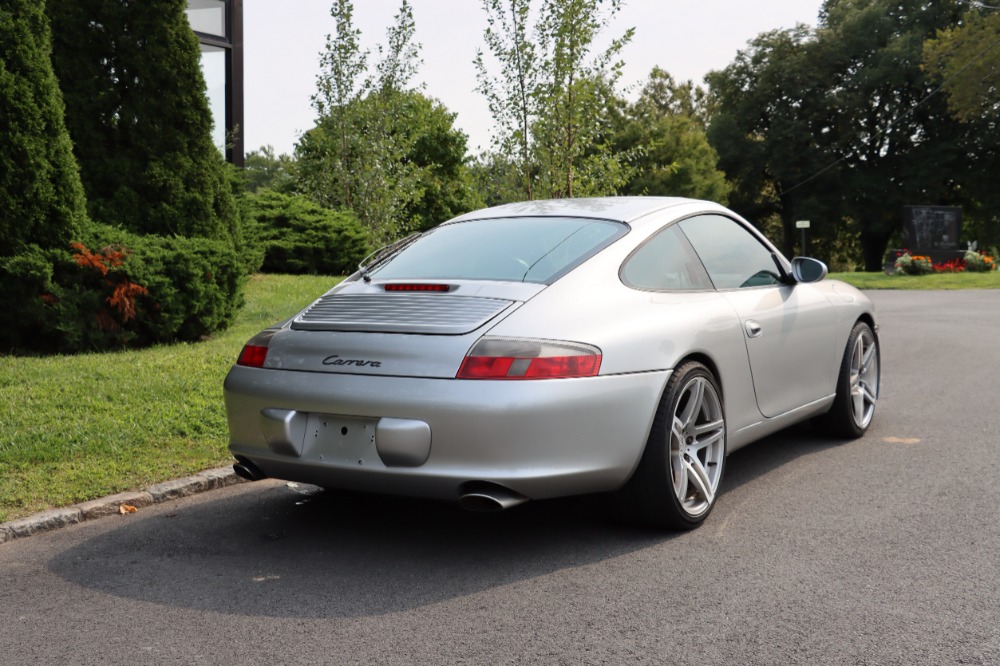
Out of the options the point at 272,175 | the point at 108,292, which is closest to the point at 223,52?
the point at 108,292

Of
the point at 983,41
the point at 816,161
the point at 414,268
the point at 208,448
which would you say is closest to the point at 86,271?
the point at 208,448

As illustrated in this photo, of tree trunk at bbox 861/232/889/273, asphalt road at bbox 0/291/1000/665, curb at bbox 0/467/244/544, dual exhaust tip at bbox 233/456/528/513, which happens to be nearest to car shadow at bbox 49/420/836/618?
asphalt road at bbox 0/291/1000/665

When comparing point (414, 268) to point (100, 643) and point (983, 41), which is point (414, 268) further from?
point (983, 41)

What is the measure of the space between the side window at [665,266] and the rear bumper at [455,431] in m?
0.58

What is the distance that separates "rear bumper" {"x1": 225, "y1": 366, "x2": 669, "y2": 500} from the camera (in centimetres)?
391

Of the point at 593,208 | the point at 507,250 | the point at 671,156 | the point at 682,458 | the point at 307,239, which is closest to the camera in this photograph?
the point at 682,458

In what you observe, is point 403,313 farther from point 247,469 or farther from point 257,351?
point 247,469

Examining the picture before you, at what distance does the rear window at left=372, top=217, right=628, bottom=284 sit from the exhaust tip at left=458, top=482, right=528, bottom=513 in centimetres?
97

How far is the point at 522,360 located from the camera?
3979mm

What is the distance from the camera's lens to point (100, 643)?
3.37 metres

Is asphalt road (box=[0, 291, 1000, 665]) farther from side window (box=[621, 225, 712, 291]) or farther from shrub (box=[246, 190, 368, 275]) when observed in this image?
shrub (box=[246, 190, 368, 275])

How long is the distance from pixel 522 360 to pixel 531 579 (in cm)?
85

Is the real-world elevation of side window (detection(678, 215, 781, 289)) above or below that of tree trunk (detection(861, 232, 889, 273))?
below

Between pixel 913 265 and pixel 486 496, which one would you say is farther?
pixel 913 265
